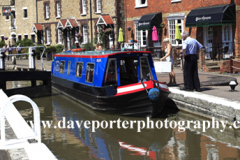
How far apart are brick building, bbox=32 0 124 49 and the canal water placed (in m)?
19.0

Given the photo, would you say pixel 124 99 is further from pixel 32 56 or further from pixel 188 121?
pixel 32 56

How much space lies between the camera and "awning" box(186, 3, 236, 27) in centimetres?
1909

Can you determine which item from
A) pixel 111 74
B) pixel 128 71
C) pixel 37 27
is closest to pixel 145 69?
pixel 128 71

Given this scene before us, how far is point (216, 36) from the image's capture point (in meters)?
20.7

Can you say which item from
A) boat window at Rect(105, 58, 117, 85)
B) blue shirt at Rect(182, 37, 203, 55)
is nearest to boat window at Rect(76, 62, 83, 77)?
boat window at Rect(105, 58, 117, 85)

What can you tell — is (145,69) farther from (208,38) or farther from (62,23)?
(62,23)

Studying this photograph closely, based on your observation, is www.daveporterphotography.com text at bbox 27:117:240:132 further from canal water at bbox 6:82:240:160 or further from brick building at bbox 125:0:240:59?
brick building at bbox 125:0:240:59

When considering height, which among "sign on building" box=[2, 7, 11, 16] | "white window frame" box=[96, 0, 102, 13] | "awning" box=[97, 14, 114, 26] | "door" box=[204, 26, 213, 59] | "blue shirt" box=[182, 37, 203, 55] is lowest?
"blue shirt" box=[182, 37, 203, 55]

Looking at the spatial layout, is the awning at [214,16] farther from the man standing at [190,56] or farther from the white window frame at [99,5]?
the white window frame at [99,5]

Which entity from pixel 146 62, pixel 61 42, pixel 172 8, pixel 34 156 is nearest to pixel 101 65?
pixel 146 62

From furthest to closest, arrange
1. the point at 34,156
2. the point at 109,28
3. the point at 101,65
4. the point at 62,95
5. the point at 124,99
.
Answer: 1. the point at 109,28
2. the point at 62,95
3. the point at 101,65
4. the point at 124,99
5. the point at 34,156

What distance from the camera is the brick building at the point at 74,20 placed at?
2900 centimetres

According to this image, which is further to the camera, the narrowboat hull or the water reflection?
the narrowboat hull

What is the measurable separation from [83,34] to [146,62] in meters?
21.7
